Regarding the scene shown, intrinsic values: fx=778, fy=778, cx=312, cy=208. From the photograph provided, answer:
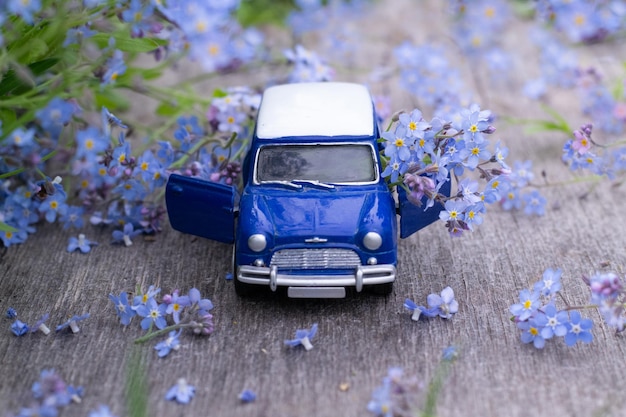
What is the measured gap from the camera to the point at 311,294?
2.73 metres

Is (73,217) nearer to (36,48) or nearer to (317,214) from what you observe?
(36,48)

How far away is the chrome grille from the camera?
107 inches

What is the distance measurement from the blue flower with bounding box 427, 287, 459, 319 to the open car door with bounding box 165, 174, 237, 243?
0.78 m

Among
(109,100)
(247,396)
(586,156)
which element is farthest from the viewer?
(109,100)

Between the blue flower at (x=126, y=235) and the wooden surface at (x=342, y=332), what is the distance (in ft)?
0.13

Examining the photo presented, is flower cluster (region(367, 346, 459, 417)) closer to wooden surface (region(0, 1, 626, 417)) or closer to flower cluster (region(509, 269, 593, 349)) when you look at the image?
wooden surface (region(0, 1, 626, 417))

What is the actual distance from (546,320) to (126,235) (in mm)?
1732

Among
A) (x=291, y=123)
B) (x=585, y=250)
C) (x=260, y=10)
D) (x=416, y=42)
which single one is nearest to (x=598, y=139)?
(x=585, y=250)

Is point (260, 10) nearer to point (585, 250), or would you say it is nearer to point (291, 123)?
point (291, 123)

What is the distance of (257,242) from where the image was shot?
2.70m

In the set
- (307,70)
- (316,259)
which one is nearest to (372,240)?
(316,259)

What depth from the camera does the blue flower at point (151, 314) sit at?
2.74m

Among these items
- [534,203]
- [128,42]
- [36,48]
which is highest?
[36,48]

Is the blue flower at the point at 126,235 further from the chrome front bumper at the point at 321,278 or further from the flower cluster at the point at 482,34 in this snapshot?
the flower cluster at the point at 482,34
